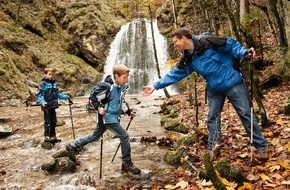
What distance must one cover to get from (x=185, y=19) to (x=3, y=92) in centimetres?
1819

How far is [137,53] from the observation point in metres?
31.4

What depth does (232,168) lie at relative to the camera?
3.94 metres

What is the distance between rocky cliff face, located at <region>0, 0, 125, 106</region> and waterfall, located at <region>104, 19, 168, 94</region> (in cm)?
98

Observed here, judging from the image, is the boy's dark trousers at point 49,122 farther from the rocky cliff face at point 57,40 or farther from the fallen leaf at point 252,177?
the rocky cliff face at point 57,40

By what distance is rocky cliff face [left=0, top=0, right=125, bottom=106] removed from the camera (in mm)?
24188

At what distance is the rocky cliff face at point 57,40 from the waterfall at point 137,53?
0.98m

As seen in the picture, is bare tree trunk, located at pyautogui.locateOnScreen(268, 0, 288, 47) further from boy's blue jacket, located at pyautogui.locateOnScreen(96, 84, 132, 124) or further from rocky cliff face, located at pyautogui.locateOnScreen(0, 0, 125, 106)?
rocky cliff face, located at pyautogui.locateOnScreen(0, 0, 125, 106)

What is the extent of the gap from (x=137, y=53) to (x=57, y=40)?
8201 millimetres

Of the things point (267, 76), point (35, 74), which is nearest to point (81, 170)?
point (267, 76)

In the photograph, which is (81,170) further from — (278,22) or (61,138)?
(278,22)

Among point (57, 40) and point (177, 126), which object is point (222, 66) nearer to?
point (177, 126)

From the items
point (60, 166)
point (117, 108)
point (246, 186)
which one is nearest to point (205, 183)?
Answer: point (246, 186)

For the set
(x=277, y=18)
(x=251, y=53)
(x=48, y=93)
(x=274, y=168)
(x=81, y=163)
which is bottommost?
(x=81, y=163)

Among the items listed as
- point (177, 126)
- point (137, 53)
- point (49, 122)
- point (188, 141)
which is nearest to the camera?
point (188, 141)
